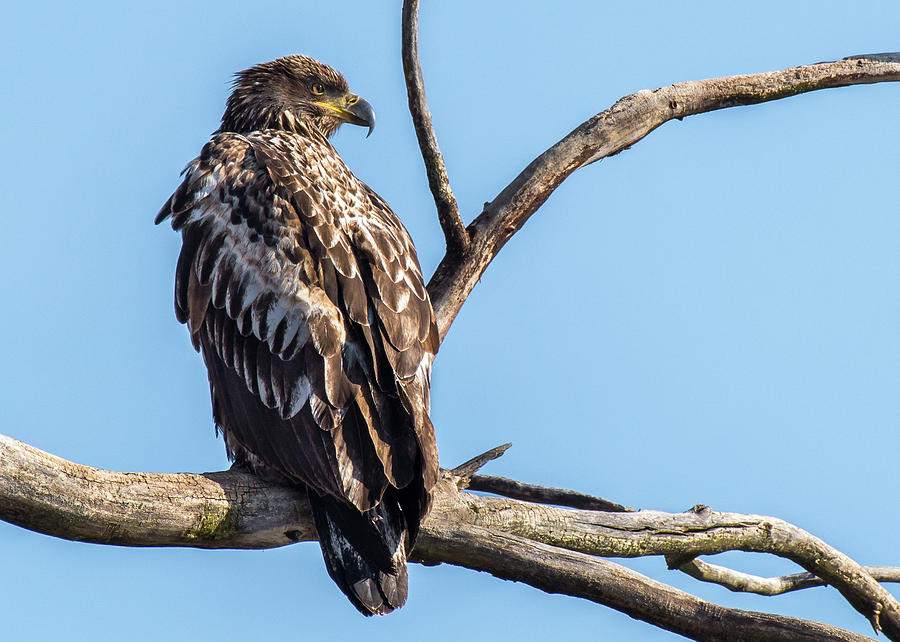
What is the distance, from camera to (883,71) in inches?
244

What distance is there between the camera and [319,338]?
429cm

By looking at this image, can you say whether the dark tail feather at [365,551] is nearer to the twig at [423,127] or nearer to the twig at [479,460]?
the twig at [479,460]

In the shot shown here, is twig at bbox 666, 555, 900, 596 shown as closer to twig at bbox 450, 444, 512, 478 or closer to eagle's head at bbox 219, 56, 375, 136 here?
twig at bbox 450, 444, 512, 478

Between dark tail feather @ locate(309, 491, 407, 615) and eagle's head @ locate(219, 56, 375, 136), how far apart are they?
2.94 metres

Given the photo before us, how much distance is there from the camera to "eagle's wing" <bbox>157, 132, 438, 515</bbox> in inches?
160

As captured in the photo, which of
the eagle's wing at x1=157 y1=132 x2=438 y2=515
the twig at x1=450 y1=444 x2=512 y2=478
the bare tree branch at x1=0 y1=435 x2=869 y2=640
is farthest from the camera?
the twig at x1=450 y1=444 x2=512 y2=478

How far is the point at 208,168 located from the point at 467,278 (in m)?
1.37

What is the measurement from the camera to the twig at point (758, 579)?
5.06 metres

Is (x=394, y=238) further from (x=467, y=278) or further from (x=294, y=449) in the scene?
(x=294, y=449)

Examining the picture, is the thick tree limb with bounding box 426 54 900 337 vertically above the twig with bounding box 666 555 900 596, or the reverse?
the thick tree limb with bounding box 426 54 900 337

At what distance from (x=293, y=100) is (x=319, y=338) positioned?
8.20ft

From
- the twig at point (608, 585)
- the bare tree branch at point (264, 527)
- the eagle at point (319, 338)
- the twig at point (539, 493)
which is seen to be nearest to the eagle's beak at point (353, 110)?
the eagle at point (319, 338)

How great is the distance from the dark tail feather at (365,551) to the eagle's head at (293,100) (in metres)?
2.94

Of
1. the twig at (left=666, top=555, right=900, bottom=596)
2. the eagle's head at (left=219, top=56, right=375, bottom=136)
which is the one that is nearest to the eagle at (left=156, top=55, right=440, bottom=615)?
the eagle's head at (left=219, top=56, right=375, bottom=136)
